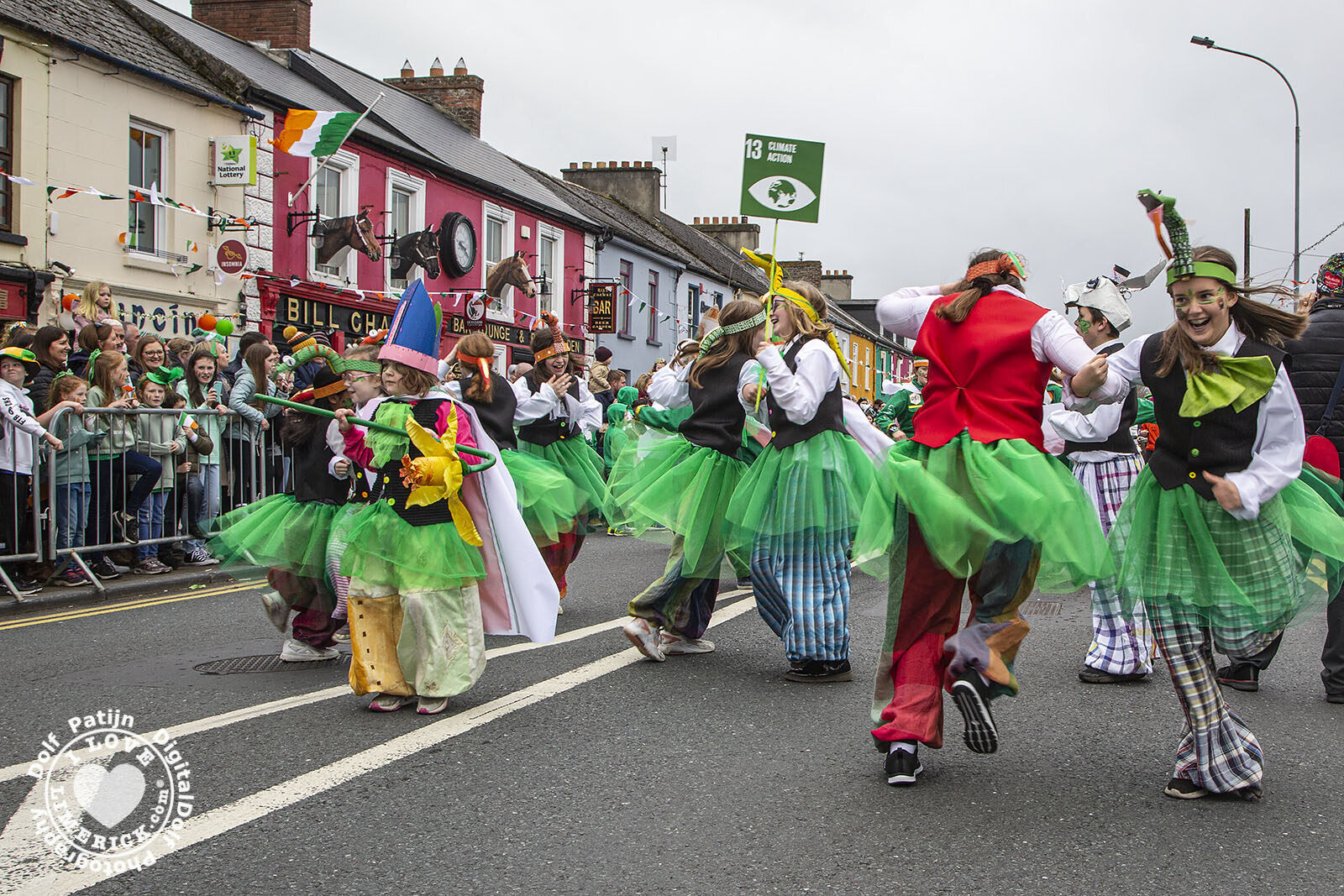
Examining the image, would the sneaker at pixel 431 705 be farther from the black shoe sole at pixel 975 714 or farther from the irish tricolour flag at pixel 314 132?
the irish tricolour flag at pixel 314 132

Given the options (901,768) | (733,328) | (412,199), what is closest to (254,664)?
(733,328)

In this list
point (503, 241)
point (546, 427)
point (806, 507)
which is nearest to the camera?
point (806, 507)

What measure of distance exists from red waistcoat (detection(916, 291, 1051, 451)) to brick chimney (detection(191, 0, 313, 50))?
22.4m

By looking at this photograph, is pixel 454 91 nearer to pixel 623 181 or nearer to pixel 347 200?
pixel 347 200

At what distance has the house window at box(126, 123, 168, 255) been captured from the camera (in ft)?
54.5

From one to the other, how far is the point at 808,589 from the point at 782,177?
2.52 metres

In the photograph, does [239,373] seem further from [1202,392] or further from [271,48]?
[271,48]

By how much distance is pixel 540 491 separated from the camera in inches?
238

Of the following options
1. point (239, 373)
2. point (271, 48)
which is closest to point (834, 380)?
point (239, 373)

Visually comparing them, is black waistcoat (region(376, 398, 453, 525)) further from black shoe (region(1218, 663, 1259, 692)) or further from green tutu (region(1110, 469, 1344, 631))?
black shoe (region(1218, 663, 1259, 692))

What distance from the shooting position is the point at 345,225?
20.5 metres

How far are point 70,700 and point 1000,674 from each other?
4.11m

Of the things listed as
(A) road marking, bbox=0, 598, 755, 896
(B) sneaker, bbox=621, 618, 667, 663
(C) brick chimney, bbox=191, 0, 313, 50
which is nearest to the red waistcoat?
(A) road marking, bbox=0, 598, 755, 896

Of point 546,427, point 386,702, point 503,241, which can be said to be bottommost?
point 386,702
